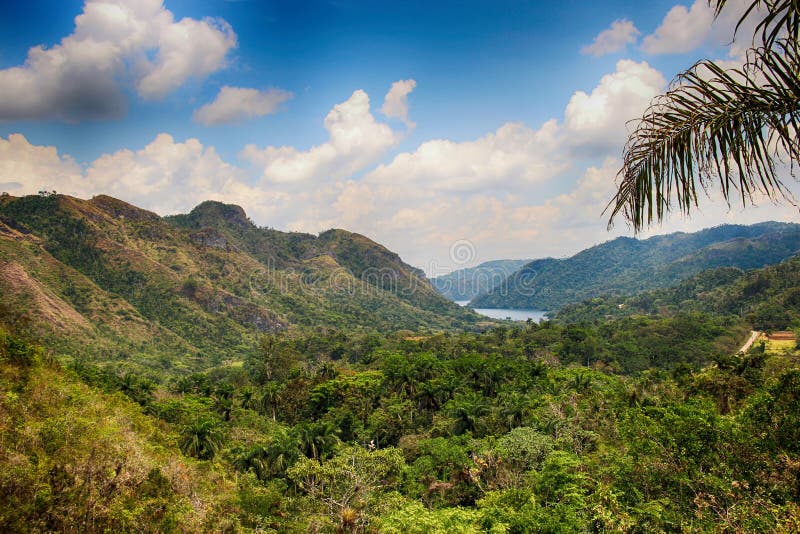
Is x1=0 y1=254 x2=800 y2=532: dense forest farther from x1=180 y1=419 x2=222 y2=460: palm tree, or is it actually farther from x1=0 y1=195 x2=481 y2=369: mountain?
x1=0 y1=195 x2=481 y2=369: mountain

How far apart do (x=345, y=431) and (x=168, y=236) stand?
142663 millimetres

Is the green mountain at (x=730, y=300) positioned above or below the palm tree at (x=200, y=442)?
above

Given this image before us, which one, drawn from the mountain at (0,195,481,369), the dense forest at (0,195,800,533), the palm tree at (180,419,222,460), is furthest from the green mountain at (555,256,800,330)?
the palm tree at (180,419,222,460)

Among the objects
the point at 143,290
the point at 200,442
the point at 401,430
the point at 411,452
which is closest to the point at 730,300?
the point at 401,430

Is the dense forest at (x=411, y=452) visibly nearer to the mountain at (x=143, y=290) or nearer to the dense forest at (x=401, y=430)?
the dense forest at (x=401, y=430)

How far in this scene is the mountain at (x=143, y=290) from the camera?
302 ft

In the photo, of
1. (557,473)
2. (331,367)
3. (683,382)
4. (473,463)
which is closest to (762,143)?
(557,473)

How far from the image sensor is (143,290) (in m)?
123

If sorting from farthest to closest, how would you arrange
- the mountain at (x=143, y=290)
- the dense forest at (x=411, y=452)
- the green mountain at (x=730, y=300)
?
the mountain at (x=143, y=290) < the green mountain at (x=730, y=300) < the dense forest at (x=411, y=452)

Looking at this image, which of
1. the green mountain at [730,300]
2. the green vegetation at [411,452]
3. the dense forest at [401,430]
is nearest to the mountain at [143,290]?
the dense forest at [401,430]

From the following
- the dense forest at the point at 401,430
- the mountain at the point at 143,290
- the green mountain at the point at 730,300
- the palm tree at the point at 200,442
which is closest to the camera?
the dense forest at the point at 401,430

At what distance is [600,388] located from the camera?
3984cm

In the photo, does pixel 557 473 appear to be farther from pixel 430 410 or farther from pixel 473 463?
pixel 430 410

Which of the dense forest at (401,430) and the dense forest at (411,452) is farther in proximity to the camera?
the dense forest at (401,430)
